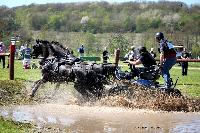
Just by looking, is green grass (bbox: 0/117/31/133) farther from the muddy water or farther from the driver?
the driver

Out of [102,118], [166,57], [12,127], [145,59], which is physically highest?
[166,57]

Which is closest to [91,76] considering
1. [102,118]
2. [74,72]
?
[74,72]

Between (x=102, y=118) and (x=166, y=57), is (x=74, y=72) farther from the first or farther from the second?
(x=102, y=118)

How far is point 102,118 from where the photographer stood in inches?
424

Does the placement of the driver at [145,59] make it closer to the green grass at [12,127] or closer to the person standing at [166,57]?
the person standing at [166,57]

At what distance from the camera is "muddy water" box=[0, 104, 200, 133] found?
950 centimetres

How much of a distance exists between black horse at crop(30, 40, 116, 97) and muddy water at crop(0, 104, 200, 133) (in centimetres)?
91

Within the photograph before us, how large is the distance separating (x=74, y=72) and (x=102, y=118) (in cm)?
309

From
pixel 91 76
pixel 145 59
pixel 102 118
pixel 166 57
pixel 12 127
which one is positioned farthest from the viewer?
pixel 145 59

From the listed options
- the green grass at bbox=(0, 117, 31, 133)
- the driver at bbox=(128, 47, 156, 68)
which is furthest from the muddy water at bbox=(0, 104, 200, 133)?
the driver at bbox=(128, 47, 156, 68)

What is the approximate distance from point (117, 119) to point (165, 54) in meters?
3.54

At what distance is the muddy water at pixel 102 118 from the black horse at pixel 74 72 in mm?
906

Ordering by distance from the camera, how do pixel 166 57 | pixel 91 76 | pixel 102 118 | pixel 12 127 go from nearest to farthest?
pixel 12 127 < pixel 102 118 < pixel 91 76 < pixel 166 57

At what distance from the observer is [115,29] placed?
5197 inches
